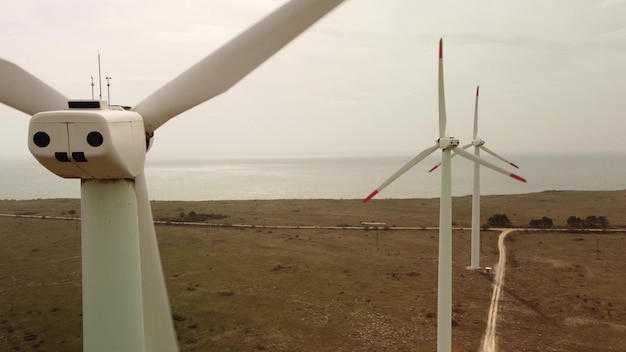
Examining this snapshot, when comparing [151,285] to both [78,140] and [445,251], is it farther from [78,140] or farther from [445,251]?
[445,251]

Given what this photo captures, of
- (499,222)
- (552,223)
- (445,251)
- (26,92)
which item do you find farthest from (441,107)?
(552,223)

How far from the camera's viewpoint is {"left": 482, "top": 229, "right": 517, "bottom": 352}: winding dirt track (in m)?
30.8

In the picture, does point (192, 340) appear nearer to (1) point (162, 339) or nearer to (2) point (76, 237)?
A: (1) point (162, 339)

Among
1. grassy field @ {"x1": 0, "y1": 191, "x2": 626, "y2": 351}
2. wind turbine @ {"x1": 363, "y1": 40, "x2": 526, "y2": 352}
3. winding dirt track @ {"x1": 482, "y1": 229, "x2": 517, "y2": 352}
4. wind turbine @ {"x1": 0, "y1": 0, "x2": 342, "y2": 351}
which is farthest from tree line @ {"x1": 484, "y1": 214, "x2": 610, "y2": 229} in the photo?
wind turbine @ {"x1": 0, "y1": 0, "x2": 342, "y2": 351}

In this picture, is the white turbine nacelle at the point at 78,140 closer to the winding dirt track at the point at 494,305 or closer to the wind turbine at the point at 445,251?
the wind turbine at the point at 445,251

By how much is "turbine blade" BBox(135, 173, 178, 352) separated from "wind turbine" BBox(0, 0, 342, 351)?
0.02 metres

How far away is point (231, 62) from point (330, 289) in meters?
35.4

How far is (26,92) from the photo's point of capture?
9.95 m

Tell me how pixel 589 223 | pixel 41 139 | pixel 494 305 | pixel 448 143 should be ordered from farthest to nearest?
1. pixel 589 223
2. pixel 494 305
3. pixel 448 143
4. pixel 41 139

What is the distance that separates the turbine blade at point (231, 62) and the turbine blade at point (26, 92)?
72.8 inches

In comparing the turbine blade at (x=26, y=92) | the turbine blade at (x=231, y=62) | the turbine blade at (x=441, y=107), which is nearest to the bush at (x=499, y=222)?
the turbine blade at (x=441, y=107)

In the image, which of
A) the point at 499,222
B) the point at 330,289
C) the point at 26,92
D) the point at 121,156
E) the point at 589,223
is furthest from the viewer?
the point at 499,222

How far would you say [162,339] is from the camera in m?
11.0

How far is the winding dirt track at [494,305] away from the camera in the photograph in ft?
101
